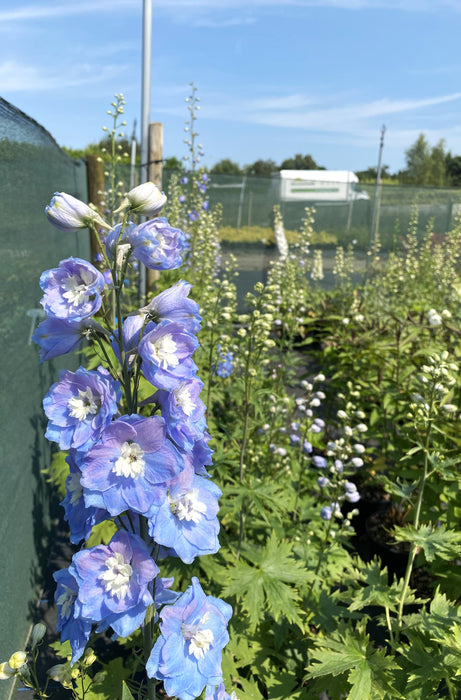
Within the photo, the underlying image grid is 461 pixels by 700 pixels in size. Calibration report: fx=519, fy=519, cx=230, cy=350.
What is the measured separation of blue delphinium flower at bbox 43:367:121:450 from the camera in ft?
2.95

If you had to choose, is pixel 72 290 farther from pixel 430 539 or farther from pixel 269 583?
pixel 430 539

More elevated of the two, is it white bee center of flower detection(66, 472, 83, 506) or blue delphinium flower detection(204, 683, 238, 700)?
white bee center of flower detection(66, 472, 83, 506)

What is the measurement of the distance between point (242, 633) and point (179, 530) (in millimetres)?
1227

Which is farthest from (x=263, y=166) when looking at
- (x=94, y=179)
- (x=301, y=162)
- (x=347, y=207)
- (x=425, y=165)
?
(x=94, y=179)

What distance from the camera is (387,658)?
1532 mm

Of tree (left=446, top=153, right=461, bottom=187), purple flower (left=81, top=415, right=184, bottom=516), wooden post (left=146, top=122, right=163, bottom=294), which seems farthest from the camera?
tree (left=446, top=153, right=461, bottom=187)

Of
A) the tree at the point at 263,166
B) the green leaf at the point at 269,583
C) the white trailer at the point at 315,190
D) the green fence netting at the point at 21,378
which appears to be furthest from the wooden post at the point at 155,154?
the tree at the point at 263,166

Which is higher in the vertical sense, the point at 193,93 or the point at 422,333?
the point at 193,93

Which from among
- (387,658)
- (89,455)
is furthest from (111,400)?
(387,658)

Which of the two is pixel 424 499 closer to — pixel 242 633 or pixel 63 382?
pixel 242 633

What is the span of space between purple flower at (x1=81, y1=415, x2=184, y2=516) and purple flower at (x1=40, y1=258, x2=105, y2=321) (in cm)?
21

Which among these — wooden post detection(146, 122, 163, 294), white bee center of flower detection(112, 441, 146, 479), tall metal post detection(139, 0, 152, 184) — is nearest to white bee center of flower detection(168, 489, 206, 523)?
white bee center of flower detection(112, 441, 146, 479)

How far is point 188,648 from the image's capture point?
3.21ft

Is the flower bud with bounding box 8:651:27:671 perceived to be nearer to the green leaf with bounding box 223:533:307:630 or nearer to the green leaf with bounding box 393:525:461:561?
the green leaf with bounding box 223:533:307:630
